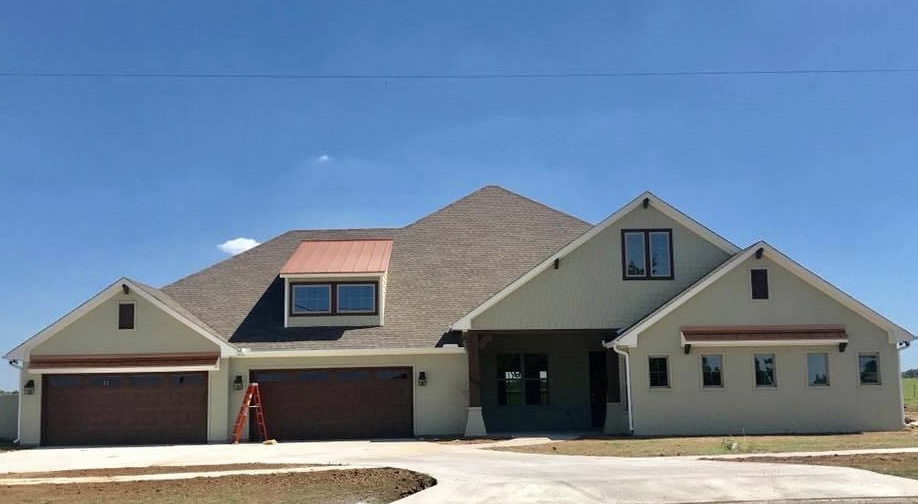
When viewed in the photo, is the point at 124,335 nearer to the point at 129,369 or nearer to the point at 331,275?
the point at 129,369

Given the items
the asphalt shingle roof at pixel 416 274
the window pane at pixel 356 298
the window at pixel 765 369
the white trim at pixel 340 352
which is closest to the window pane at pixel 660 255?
the window at pixel 765 369

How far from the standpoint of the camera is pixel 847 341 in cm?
2495

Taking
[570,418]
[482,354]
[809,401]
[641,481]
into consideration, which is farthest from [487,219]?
[641,481]

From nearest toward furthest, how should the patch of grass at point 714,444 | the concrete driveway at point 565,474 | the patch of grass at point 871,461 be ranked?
the concrete driveway at point 565,474, the patch of grass at point 871,461, the patch of grass at point 714,444

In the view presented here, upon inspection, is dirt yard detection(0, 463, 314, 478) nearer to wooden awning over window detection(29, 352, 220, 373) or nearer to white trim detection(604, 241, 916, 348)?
wooden awning over window detection(29, 352, 220, 373)

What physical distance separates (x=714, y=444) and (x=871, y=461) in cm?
472

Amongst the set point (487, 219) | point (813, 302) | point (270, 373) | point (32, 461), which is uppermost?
point (487, 219)

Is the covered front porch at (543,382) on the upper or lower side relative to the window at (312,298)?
lower

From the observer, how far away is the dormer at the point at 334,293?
2792 cm

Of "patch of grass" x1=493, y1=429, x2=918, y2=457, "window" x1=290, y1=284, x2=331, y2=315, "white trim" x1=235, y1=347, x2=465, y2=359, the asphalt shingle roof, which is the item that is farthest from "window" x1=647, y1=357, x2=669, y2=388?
"window" x1=290, y1=284, x2=331, y2=315

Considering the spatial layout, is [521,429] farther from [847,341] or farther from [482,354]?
[847,341]

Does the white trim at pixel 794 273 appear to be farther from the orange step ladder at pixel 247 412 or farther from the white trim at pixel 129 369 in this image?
the white trim at pixel 129 369

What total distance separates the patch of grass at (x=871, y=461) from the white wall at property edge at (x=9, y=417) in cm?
2139

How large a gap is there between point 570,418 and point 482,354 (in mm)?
3438
